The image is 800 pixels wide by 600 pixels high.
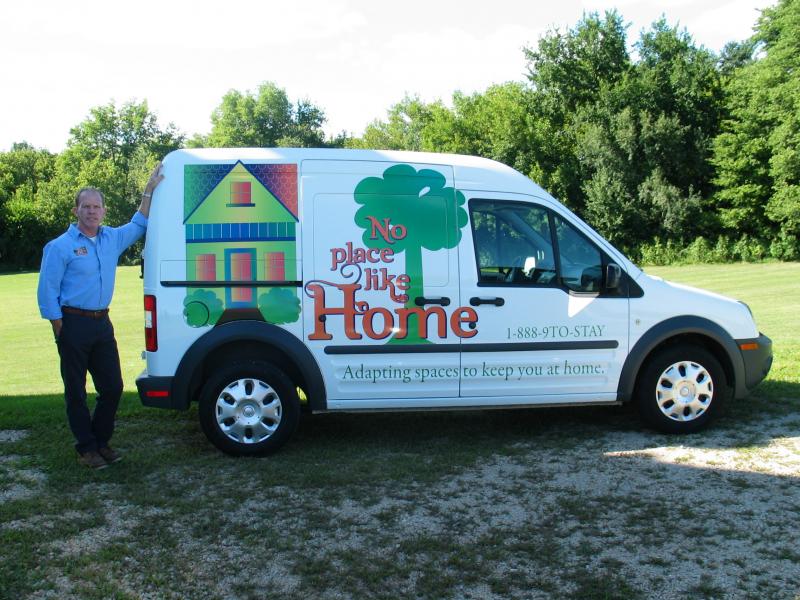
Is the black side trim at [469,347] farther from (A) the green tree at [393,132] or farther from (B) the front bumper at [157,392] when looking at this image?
(A) the green tree at [393,132]

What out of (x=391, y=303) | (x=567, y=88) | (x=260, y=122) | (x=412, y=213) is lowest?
(x=391, y=303)

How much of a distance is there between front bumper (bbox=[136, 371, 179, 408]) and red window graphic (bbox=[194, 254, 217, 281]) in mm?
803

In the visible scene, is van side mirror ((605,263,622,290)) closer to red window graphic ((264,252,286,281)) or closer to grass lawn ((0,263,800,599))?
grass lawn ((0,263,800,599))

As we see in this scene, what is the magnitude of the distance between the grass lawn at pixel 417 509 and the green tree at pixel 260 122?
84.5 m

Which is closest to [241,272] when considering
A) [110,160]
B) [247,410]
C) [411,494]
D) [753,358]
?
[247,410]

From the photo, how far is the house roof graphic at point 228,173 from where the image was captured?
561 cm

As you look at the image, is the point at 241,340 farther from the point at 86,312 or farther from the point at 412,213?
the point at 412,213

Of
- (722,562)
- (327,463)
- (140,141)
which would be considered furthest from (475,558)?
(140,141)

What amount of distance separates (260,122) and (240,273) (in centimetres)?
8972

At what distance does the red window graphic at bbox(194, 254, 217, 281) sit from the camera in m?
5.58

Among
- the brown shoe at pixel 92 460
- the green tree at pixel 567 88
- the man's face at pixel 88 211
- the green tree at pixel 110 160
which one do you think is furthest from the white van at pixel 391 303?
the green tree at pixel 110 160

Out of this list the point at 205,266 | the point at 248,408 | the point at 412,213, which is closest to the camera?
the point at 205,266

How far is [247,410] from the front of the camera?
570 centimetres

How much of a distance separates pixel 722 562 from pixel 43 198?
71.1 meters
